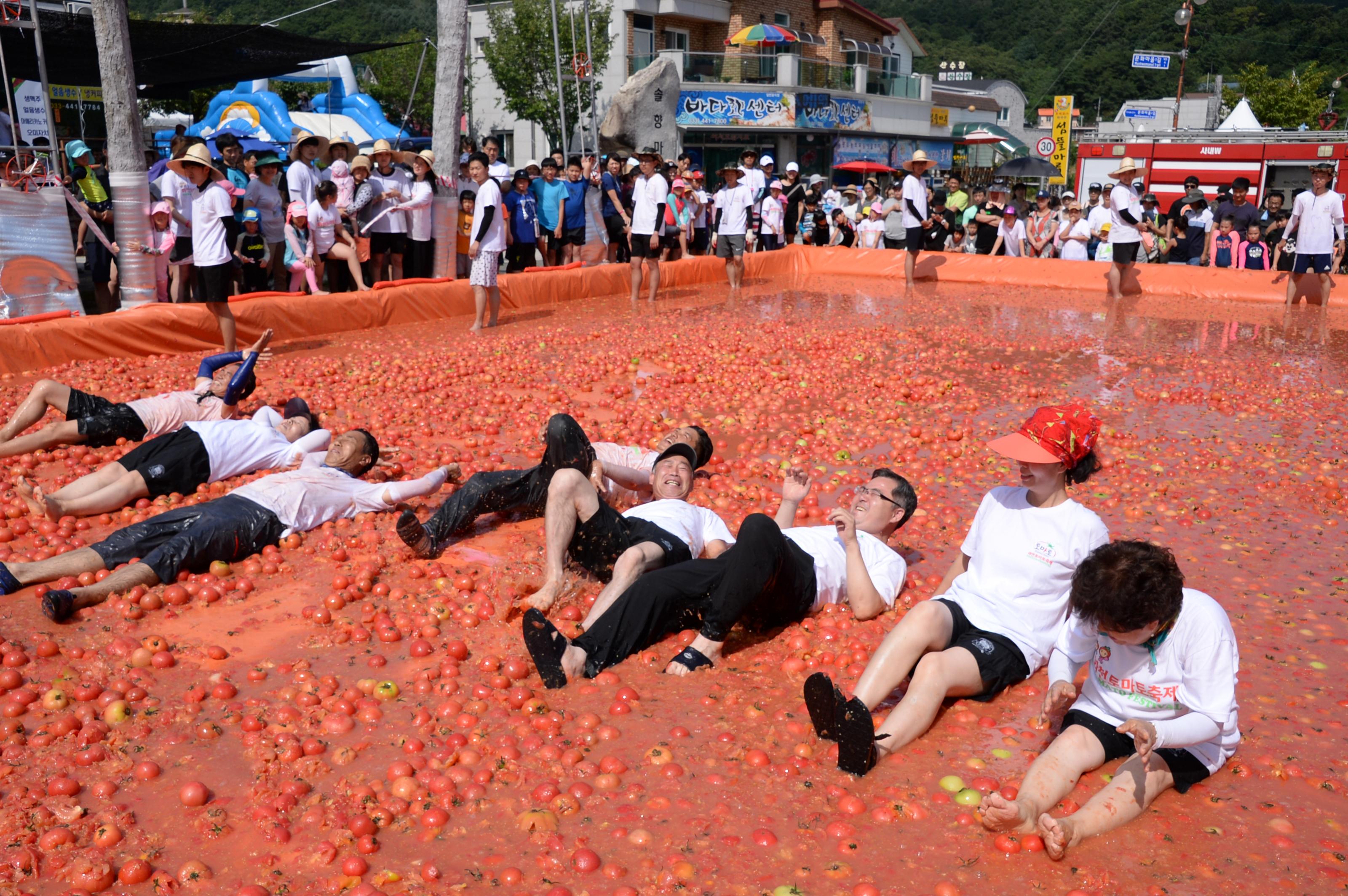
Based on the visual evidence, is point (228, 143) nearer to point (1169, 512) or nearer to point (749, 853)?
point (1169, 512)

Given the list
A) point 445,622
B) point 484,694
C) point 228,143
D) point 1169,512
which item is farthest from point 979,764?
point 228,143

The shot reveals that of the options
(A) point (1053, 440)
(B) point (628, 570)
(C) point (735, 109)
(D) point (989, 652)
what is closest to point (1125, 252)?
(A) point (1053, 440)

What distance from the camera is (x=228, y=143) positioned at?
525 inches

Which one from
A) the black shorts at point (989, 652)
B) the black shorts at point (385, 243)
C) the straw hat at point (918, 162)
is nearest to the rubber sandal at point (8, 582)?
the black shorts at point (989, 652)

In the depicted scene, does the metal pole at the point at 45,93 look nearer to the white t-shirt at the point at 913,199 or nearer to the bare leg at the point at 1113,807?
the white t-shirt at the point at 913,199

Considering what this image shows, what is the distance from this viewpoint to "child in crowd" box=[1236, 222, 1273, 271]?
17547mm

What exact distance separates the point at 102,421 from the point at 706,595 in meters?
4.89

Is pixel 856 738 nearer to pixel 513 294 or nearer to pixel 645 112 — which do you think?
pixel 513 294

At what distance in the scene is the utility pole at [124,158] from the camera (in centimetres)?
1164

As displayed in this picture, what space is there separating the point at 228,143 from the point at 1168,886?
1348cm

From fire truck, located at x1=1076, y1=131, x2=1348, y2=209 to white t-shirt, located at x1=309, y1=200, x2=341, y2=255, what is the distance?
31201mm

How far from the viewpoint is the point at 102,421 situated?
23.7 ft

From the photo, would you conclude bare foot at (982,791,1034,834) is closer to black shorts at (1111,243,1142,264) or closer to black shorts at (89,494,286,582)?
black shorts at (89,494,286,582)

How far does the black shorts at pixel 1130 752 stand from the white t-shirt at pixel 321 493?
3.78 m
